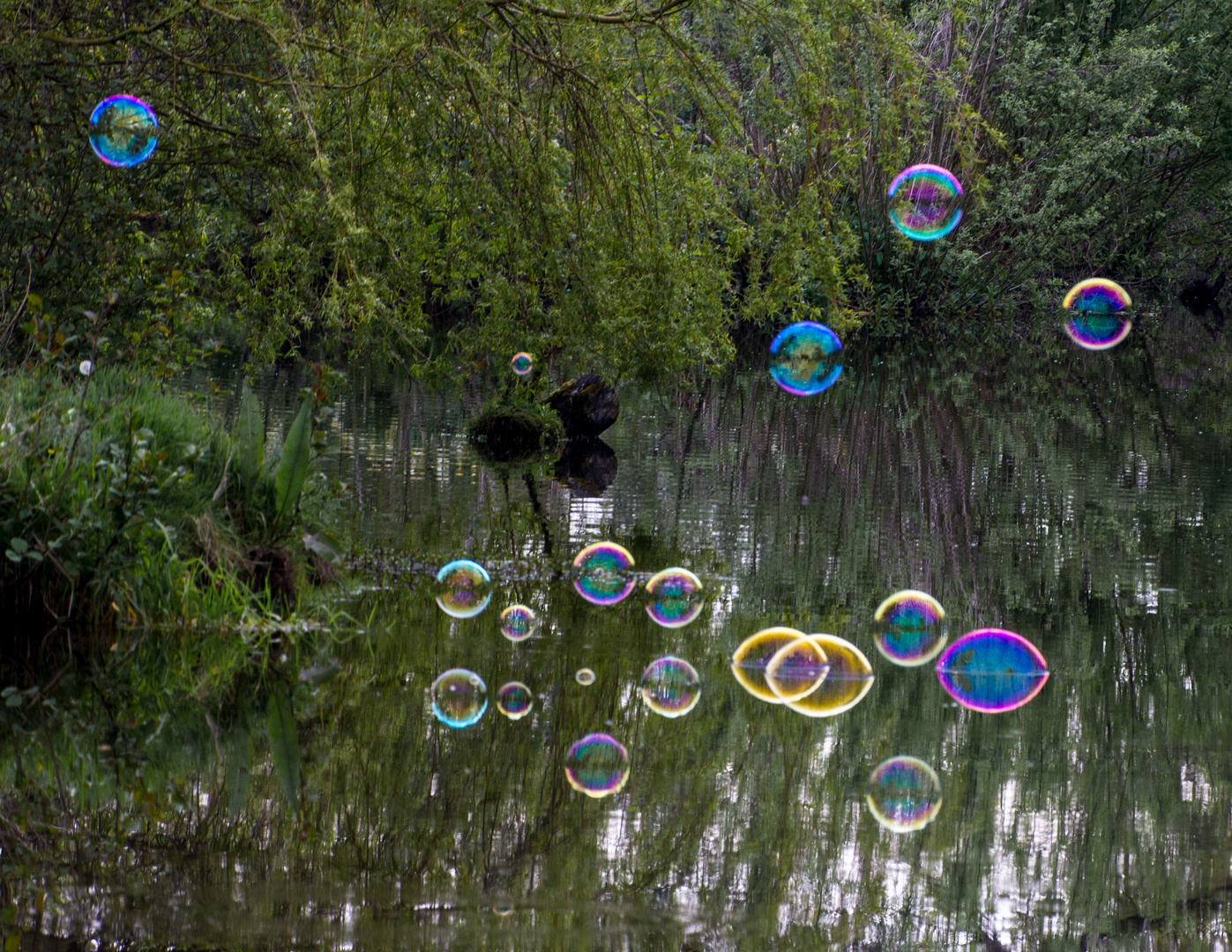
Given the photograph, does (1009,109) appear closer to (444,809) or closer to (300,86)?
(300,86)

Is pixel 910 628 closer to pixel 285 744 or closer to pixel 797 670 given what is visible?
pixel 797 670

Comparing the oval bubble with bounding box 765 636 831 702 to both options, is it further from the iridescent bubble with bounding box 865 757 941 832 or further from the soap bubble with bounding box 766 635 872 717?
→ the iridescent bubble with bounding box 865 757 941 832

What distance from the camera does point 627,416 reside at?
20.8 m

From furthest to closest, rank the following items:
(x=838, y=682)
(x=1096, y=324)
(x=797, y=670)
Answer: (x=1096, y=324)
(x=797, y=670)
(x=838, y=682)

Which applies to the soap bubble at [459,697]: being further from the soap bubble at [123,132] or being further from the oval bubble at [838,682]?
the soap bubble at [123,132]

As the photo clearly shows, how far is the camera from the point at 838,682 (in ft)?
23.3

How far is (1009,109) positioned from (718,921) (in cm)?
3179

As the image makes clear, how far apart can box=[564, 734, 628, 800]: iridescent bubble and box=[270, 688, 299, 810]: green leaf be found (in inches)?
36.0

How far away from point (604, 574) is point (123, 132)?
3.61m

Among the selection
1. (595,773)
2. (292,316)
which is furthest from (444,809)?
(292,316)

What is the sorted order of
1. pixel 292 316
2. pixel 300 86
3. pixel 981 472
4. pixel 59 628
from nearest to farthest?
pixel 59 628 < pixel 300 86 < pixel 292 316 < pixel 981 472

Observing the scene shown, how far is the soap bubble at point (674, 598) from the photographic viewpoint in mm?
8312

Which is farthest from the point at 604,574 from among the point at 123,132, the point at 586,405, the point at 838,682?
the point at 586,405

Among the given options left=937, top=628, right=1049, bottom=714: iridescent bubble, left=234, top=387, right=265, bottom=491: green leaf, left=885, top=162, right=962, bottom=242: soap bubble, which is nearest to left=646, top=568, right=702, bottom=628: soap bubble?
left=937, top=628, right=1049, bottom=714: iridescent bubble
